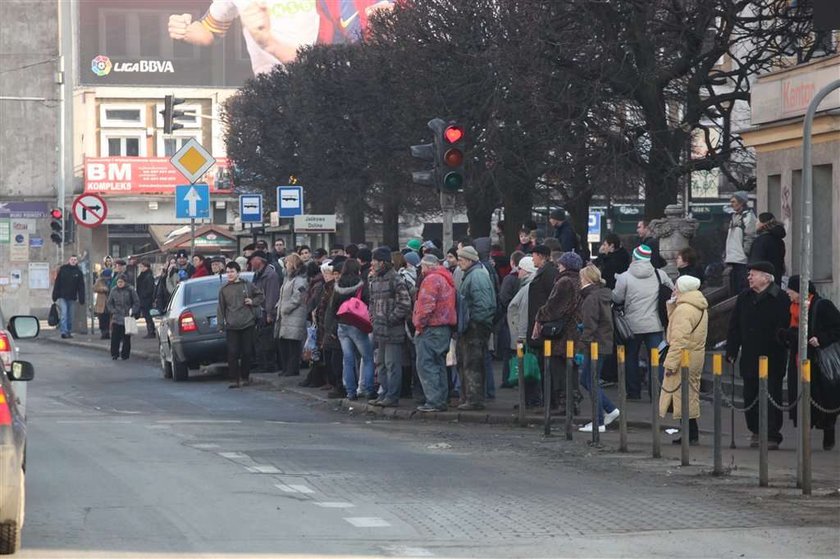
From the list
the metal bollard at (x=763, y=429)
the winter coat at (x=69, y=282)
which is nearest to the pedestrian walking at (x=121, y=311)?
the winter coat at (x=69, y=282)

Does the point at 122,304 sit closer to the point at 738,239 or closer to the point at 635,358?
the point at 738,239

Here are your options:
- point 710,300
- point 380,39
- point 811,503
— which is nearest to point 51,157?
point 380,39

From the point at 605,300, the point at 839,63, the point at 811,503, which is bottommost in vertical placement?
the point at 811,503

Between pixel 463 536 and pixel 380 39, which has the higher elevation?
pixel 380 39

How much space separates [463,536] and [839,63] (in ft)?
48.4

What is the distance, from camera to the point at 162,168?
70.9 metres

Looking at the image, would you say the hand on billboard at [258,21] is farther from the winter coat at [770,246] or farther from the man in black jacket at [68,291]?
the winter coat at [770,246]

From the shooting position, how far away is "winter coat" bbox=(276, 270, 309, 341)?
23.2 m

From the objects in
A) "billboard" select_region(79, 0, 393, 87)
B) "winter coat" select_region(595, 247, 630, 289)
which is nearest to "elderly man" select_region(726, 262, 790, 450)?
"winter coat" select_region(595, 247, 630, 289)

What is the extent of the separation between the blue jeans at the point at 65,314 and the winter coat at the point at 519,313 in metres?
22.5

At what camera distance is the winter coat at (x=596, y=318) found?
17000 millimetres

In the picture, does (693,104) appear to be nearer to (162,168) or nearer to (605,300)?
(605,300)

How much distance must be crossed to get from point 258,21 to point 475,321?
60.1 meters

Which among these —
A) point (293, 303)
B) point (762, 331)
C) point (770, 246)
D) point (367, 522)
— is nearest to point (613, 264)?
point (770, 246)
